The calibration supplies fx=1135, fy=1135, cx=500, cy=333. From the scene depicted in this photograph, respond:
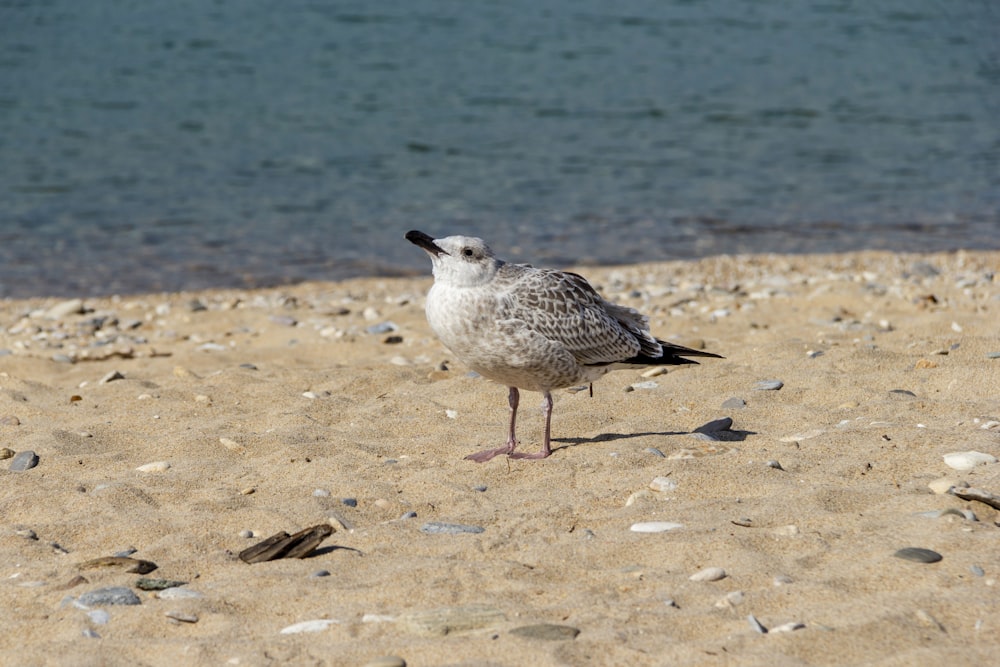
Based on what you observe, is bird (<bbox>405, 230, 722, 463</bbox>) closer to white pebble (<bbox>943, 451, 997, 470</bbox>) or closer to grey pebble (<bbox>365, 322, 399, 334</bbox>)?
white pebble (<bbox>943, 451, 997, 470</bbox>)

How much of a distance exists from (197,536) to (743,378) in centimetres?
356

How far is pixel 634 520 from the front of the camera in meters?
4.61

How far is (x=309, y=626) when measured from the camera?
3.71 meters

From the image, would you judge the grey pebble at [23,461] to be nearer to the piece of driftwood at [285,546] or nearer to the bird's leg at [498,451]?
the piece of driftwood at [285,546]

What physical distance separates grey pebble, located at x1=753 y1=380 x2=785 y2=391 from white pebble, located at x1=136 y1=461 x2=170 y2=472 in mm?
3301

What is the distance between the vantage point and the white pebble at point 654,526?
447 centimetres

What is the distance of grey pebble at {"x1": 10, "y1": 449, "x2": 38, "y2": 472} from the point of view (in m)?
5.48

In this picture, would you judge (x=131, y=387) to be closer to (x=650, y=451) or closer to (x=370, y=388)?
(x=370, y=388)

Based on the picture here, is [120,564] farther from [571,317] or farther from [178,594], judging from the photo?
[571,317]

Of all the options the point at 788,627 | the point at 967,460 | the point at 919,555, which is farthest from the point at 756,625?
the point at 967,460

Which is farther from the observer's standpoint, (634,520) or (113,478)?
(113,478)

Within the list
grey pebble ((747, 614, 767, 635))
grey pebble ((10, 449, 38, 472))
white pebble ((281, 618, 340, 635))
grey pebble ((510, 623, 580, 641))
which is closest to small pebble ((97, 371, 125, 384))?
grey pebble ((10, 449, 38, 472))

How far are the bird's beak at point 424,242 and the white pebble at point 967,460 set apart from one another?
2.53 m

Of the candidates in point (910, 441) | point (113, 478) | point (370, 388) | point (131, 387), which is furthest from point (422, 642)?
point (131, 387)
